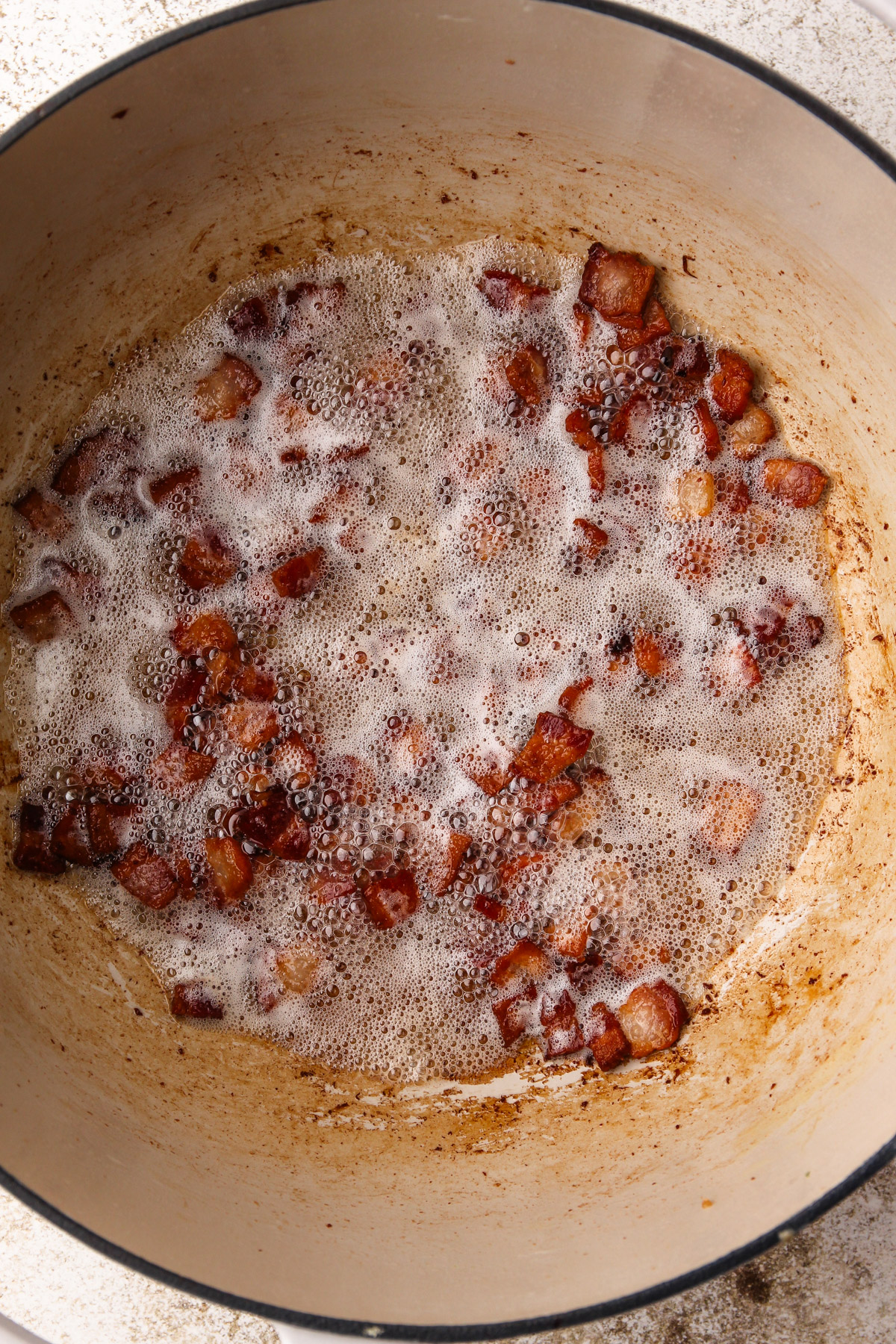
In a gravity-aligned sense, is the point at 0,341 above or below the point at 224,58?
below

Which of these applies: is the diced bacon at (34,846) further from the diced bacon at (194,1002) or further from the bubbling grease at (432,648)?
the diced bacon at (194,1002)

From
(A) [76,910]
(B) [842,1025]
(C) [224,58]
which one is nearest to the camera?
(C) [224,58]

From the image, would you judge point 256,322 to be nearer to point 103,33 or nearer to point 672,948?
point 103,33

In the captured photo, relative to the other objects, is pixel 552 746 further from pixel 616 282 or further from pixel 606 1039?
pixel 616 282

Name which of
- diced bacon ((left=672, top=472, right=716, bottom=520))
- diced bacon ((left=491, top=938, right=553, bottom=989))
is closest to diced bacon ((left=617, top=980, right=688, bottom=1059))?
diced bacon ((left=491, top=938, right=553, bottom=989))

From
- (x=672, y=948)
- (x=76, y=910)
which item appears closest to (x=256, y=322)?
(x=76, y=910)

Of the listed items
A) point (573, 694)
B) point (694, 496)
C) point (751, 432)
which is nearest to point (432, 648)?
point (573, 694)
